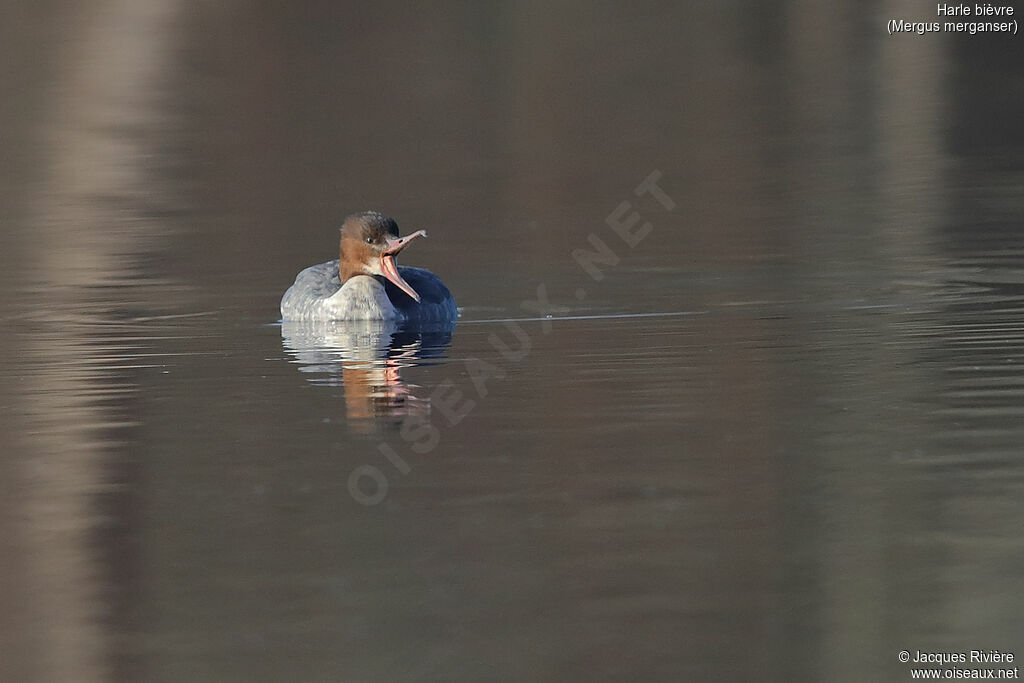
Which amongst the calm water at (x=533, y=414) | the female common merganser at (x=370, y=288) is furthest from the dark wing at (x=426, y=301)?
the calm water at (x=533, y=414)

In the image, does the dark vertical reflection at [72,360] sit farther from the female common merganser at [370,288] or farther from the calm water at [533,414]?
the female common merganser at [370,288]

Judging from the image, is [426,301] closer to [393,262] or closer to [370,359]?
[393,262]

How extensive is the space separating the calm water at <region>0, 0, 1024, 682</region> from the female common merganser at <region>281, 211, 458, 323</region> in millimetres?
236

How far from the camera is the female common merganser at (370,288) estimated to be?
14375 mm

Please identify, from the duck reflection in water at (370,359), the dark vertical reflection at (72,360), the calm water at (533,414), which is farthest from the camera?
the duck reflection in water at (370,359)

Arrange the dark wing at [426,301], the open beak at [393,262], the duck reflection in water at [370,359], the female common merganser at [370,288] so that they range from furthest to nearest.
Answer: the open beak at [393,262] < the female common merganser at [370,288] < the dark wing at [426,301] < the duck reflection in water at [370,359]

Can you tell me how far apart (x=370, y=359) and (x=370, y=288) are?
68.0 inches

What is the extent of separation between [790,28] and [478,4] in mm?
6590

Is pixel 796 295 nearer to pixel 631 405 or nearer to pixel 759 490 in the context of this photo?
pixel 631 405

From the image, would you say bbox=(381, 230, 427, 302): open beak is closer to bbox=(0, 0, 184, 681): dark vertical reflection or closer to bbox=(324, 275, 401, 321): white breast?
bbox=(324, 275, 401, 321): white breast

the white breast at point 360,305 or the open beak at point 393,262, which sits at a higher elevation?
the open beak at point 393,262

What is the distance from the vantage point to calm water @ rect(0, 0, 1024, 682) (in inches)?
277

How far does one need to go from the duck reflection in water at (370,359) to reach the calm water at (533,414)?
0.16 feet

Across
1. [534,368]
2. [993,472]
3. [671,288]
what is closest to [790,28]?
[671,288]
